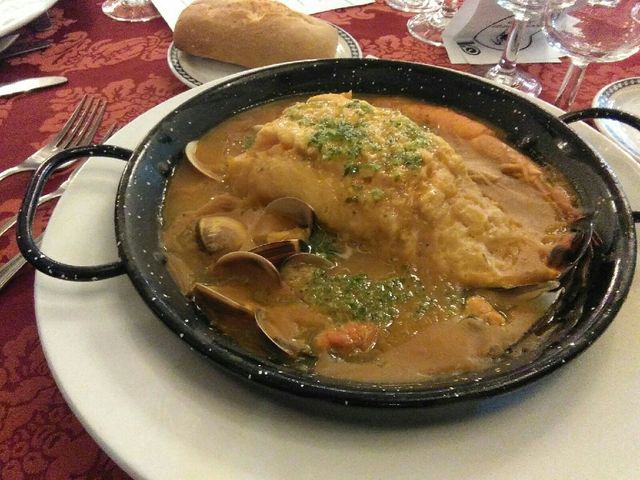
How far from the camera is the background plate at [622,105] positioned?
77.6 inches

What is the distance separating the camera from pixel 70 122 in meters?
1.95

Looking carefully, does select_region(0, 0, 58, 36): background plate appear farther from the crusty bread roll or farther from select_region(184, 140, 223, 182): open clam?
select_region(184, 140, 223, 182): open clam

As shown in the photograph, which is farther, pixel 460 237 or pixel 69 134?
pixel 69 134

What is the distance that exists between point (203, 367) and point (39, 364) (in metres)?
0.45

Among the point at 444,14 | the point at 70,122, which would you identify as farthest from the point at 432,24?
the point at 70,122

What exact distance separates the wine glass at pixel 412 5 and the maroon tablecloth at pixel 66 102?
0.15 ft

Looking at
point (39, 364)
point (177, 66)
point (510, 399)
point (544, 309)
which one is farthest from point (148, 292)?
point (177, 66)

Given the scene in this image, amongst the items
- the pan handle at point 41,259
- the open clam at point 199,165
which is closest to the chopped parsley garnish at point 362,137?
the open clam at point 199,165

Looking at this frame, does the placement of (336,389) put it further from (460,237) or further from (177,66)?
(177,66)

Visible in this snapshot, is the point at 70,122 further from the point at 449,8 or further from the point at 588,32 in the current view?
the point at 588,32

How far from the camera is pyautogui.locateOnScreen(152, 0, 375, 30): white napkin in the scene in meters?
2.61

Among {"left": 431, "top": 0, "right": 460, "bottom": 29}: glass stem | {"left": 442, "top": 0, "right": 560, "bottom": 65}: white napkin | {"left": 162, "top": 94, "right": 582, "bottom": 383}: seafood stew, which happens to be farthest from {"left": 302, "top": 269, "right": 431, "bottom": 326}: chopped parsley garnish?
{"left": 431, "top": 0, "right": 460, "bottom": 29}: glass stem

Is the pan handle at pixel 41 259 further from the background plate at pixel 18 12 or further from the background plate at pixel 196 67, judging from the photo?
the background plate at pixel 18 12

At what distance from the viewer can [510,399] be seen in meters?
1.12
